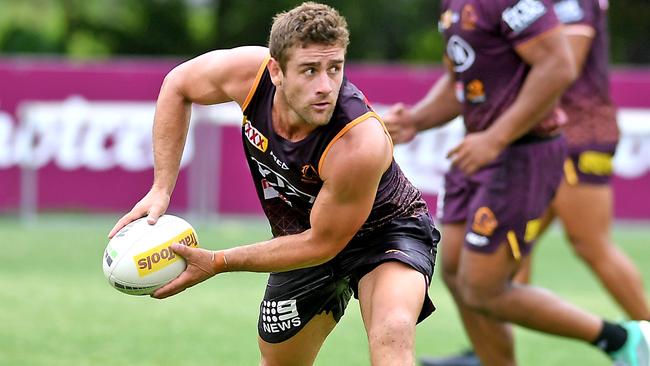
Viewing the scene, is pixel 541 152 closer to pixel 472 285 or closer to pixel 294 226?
pixel 472 285

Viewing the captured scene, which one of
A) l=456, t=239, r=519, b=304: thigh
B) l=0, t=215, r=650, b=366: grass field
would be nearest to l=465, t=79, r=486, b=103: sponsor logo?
l=456, t=239, r=519, b=304: thigh

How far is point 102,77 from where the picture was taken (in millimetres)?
14250

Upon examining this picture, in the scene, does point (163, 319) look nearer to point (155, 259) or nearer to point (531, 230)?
point (531, 230)

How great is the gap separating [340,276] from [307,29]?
123cm

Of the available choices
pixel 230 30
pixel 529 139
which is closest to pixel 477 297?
pixel 529 139

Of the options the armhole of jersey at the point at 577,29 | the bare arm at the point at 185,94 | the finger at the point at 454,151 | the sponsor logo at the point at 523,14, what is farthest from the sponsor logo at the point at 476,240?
the bare arm at the point at 185,94

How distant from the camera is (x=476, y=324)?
263 inches

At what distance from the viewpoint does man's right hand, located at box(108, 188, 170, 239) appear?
5.13 meters

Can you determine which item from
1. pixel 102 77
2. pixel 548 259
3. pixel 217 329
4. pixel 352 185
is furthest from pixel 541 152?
pixel 102 77

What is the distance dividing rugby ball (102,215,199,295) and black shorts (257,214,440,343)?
0.64 meters

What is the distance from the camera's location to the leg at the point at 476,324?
21.6 ft

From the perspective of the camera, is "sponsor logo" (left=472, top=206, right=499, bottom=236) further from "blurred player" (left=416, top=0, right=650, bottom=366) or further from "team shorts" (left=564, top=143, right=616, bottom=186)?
"team shorts" (left=564, top=143, right=616, bottom=186)

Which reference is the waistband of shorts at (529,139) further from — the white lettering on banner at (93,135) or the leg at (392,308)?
the white lettering on banner at (93,135)

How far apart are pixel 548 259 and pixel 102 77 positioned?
5.45 meters
